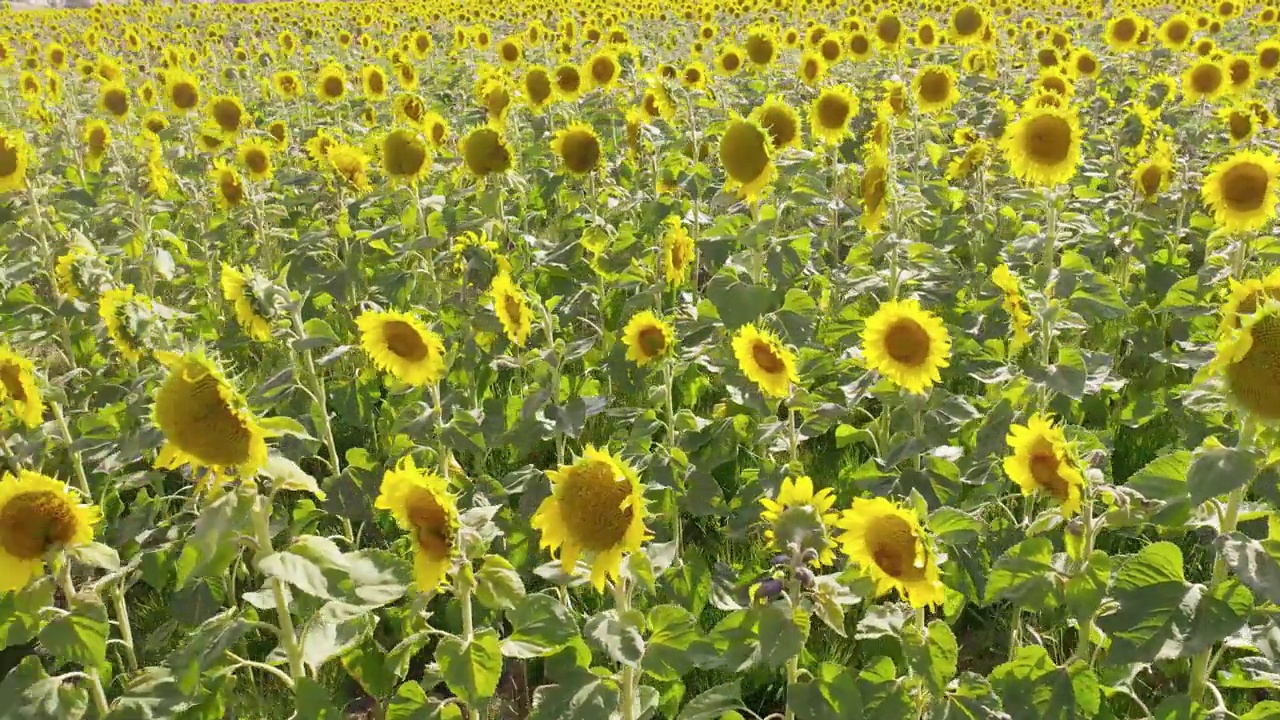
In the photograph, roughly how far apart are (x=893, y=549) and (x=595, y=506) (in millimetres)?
862

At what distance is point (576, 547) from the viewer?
252cm

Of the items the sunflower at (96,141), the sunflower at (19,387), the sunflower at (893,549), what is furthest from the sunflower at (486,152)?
the sunflower at (96,141)

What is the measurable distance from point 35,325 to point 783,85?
8.37 meters

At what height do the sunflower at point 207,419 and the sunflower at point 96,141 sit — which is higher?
the sunflower at point 207,419

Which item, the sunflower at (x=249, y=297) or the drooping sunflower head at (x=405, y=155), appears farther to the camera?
the drooping sunflower head at (x=405, y=155)

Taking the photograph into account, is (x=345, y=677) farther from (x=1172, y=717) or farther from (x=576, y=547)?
(x=1172, y=717)

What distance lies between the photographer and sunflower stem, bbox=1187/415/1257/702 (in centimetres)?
238

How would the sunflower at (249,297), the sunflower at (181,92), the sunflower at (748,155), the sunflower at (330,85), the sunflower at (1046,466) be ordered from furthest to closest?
the sunflower at (330,85)
the sunflower at (181,92)
the sunflower at (748,155)
the sunflower at (249,297)
the sunflower at (1046,466)

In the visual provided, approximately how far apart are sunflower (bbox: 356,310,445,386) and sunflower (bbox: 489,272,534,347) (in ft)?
1.64

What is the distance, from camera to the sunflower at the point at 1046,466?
2.60m

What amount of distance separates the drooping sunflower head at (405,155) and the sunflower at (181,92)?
12.6 feet

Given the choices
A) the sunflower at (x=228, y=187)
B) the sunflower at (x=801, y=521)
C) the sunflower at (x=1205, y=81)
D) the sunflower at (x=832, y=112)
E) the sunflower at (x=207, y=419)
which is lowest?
the sunflower at (x=228, y=187)

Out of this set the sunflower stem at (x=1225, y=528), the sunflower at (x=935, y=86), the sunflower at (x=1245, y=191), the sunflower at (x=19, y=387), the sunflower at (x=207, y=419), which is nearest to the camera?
the sunflower at (x=207, y=419)

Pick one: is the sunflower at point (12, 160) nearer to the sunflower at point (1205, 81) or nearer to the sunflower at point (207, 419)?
the sunflower at point (207, 419)
